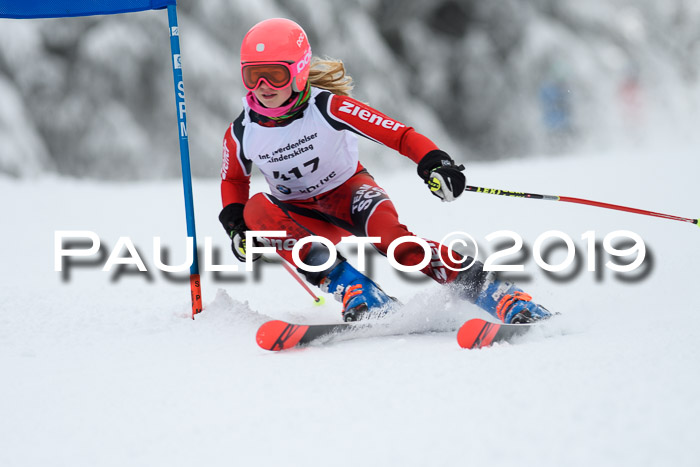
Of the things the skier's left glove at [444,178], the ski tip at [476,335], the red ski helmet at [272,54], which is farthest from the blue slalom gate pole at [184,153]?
the ski tip at [476,335]

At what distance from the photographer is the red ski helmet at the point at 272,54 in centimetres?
271

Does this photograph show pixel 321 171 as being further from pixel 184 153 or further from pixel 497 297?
pixel 497 297

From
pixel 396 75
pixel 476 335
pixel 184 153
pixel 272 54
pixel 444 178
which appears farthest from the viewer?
pixel 396 75

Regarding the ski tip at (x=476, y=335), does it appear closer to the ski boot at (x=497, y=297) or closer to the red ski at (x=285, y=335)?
the ski boot at (x=497, y=297)

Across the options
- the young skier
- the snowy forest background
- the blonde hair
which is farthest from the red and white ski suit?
the snowy forest background

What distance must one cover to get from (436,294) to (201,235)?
10.9 ft

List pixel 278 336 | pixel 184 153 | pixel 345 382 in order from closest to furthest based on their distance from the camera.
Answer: pixel 345 382 → pixel 278 336 → pixel 184 153

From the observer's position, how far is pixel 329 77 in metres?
3.07

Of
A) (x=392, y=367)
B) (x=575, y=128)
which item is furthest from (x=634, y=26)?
(x=392, y=367)

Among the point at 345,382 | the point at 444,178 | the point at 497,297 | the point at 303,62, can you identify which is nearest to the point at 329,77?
the point at 303,62

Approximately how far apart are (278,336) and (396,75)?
10822 millimetres

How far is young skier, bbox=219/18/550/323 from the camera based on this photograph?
264cm

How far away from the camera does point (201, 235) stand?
222 inches

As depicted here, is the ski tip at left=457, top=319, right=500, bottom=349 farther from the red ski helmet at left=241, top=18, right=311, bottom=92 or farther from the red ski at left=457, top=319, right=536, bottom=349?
the red ski helmet at left=241, top=18, right=311, bottom=92
